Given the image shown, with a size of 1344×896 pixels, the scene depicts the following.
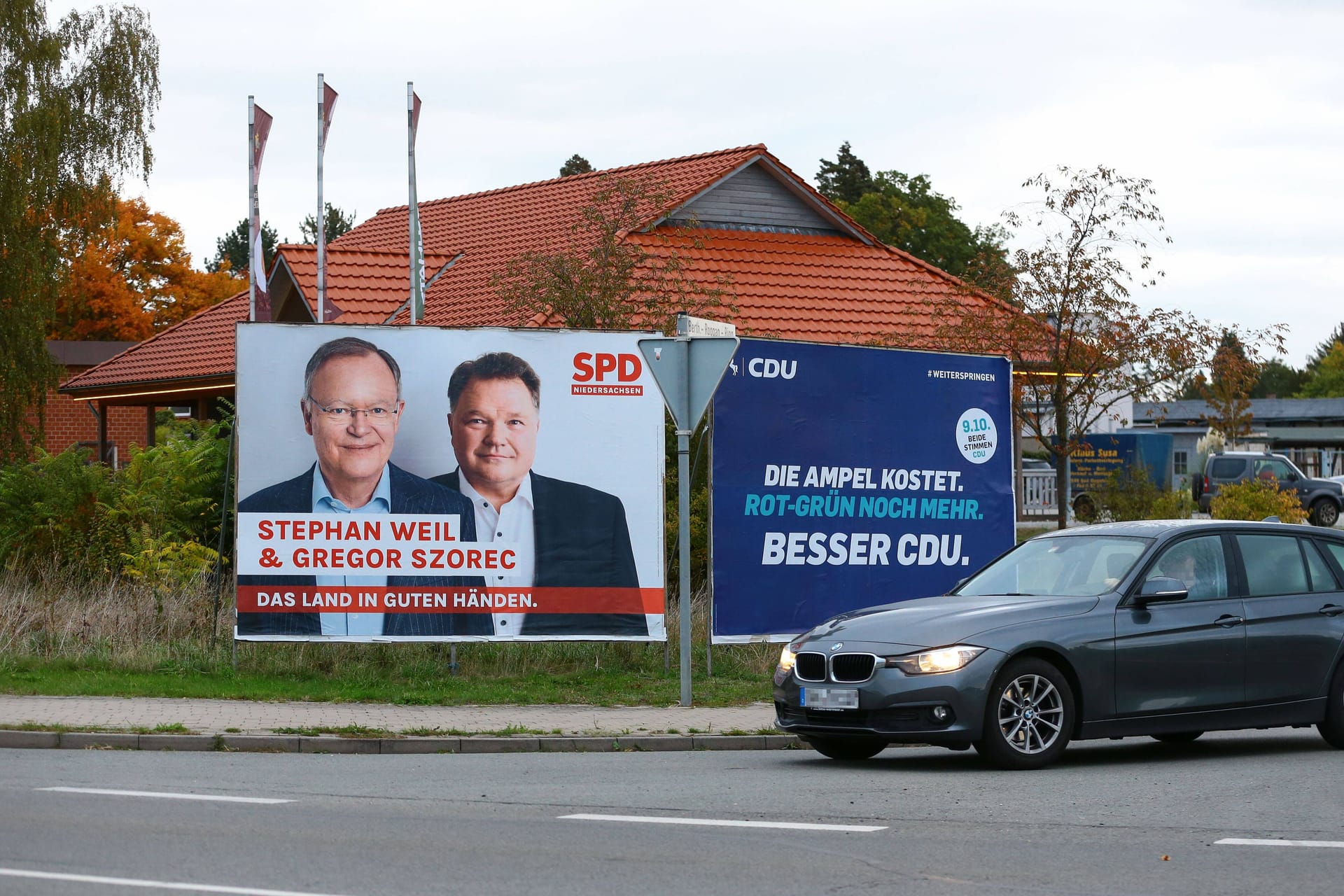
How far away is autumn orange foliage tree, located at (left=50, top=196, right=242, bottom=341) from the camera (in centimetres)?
6900

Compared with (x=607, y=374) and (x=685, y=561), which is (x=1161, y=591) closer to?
(x=685, y=561)

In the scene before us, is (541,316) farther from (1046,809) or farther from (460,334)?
(1046,809)

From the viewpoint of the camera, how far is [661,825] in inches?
323

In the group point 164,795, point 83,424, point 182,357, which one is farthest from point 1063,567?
point 83,424

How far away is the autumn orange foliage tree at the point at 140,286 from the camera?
69.0 meters

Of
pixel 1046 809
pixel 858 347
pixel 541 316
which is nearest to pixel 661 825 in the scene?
pixel 1046 809

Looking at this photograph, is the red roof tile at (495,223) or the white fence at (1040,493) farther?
the white fence at (1040,493)

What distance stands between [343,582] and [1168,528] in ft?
24.0

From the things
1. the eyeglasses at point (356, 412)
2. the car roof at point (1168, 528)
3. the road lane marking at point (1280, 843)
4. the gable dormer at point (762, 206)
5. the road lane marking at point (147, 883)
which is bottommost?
the road lane marking at point (1280, 843)

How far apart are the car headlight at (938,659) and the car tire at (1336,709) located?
2.93 meters

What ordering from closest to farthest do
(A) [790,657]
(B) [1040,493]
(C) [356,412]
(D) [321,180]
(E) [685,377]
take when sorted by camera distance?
(A) [790,657], (E) [685,377], (C) [356,412], (D) [321,180], (B) [1040,493]

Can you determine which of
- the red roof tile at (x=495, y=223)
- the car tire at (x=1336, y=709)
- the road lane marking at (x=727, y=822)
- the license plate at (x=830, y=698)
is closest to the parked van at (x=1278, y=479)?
the red roof tile at (x=495, y=223)

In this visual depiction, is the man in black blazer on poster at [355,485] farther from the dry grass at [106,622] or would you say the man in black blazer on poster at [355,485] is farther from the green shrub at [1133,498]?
the green shrub at [1133,498]

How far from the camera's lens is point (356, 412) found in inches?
591
